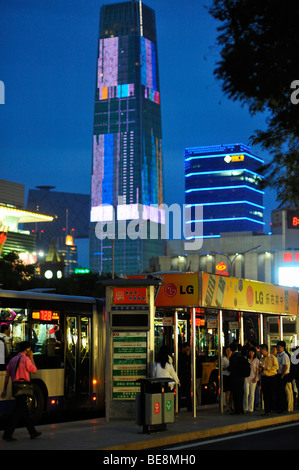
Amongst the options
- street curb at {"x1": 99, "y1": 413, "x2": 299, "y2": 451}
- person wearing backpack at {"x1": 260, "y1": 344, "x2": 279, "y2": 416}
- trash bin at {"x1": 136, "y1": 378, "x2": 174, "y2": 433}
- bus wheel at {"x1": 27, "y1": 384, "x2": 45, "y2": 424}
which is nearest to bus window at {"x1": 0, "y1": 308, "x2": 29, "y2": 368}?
bus wheel at {"x1": 27, "y1": 384, "x2": 45, "y2": 424}

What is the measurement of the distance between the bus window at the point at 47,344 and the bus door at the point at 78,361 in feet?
1.24

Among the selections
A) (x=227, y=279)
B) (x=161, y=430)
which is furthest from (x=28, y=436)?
(x=227, y=279)

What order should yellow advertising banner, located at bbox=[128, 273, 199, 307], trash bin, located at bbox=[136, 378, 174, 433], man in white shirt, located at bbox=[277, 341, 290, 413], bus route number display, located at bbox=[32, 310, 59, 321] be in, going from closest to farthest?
trash bin, located at bbox=[136, 378, 174, 433], yellow advertising banner, located at bbox=[128, 273, 199, 307], bus route number display, located at bbox=[32, 310, 59, 321], man in white shirt, located at bbox=[277, 341, 290, 413]

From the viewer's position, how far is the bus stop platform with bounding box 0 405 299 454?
13.4 metres

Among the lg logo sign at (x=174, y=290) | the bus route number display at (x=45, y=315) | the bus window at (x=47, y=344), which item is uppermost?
the lg logo sign at (x=174, y=290)

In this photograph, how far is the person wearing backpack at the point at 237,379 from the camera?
65.9ft

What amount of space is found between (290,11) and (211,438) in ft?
27.6

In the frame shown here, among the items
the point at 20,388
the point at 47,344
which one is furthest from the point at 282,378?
the point at 20,388

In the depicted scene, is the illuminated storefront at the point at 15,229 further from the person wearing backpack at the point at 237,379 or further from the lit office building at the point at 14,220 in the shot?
the person wearing backpack at the point at 237,379

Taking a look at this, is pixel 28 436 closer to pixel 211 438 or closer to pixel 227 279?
pixel 211 438

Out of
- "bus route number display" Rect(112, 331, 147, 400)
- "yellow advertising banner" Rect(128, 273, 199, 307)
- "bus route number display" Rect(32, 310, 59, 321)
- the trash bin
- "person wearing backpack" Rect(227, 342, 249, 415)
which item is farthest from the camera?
"person wearing backpack" Rect(227, 342, 249, 415)

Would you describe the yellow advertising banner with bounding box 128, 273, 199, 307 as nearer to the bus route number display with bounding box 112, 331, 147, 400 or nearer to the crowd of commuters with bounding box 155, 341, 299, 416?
the bus route number display with bounding box 112, 331, 147, 400

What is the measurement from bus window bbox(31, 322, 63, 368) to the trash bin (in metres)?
4.29

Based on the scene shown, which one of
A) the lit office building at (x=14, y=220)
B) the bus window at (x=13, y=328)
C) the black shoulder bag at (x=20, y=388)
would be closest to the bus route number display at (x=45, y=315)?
the bus window at (x=13, y=328)
